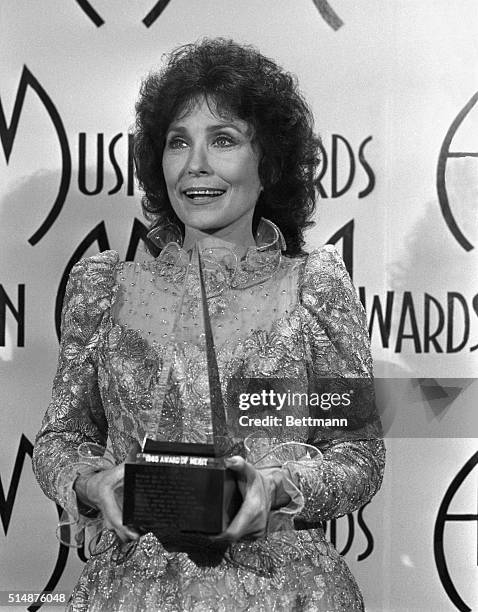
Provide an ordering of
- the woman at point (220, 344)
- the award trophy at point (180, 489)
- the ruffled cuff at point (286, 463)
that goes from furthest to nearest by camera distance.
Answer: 1. the woman at point (220, 344)
2. the ruffled cuff at point (286, 463)
3. the award trophy at point (180, 489)

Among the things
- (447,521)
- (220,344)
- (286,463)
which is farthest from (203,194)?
(447,521)

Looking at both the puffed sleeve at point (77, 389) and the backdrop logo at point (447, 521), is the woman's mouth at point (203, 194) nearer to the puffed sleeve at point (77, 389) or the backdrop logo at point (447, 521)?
the puffed sleeve at point (77, 389)

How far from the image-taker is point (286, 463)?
4.34ft

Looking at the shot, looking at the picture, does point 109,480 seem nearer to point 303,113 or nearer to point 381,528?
point 303,113

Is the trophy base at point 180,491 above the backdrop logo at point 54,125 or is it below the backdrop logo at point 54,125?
below

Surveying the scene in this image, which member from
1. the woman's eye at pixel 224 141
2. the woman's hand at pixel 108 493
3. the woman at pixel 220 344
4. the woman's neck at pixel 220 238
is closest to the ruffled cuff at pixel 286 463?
the woman at pixel 220 344

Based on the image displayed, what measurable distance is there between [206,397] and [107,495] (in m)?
0.24

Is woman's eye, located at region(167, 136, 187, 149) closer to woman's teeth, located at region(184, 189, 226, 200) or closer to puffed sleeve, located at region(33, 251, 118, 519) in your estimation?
woman's teeth, located at region(184, 189, 226, 200)

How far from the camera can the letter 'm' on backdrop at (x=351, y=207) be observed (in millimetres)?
1893

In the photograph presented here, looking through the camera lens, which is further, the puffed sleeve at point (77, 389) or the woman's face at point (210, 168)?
the woman's face at point (210, 168)

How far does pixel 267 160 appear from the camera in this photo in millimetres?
1590

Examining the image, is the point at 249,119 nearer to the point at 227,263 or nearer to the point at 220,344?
the point at 227,263

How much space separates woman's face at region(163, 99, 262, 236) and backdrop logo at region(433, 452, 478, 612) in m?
0.65

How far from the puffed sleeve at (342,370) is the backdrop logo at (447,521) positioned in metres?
0.41
